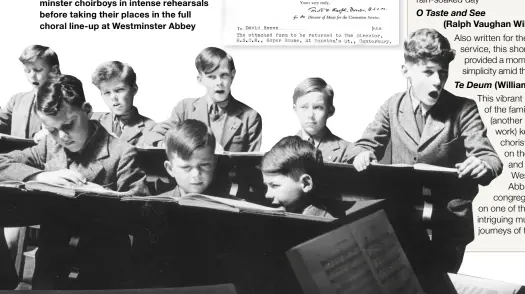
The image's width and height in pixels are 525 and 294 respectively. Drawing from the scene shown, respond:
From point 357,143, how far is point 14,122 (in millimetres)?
870

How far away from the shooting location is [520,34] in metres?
1.41

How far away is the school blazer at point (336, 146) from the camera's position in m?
1.40

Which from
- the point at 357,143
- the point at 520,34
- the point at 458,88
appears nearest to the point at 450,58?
the point at 458,88

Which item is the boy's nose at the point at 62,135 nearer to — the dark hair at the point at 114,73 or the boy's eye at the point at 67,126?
the boy's eye at the point at 67,126

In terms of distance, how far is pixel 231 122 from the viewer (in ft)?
4.60

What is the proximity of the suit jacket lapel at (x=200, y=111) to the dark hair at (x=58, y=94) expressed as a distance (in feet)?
0.91

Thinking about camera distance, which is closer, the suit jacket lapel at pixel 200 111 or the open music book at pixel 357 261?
the open music book at pixel 357 261

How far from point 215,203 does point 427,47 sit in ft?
2.16

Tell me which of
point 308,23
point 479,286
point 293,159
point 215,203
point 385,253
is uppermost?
point 308,23

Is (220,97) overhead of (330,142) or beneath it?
overhead

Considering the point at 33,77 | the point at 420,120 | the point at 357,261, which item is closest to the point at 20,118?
the point at 33,77

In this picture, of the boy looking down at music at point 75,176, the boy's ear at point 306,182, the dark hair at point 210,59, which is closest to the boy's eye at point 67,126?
the boy looking down at music at point 75,176

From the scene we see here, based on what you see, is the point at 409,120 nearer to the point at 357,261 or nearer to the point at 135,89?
the point at 357,261

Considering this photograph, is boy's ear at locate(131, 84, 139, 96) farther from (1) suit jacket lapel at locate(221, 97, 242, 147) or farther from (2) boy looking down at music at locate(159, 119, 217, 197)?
(1) suit jacket lapel at locate(221, 97, 242, 147)
